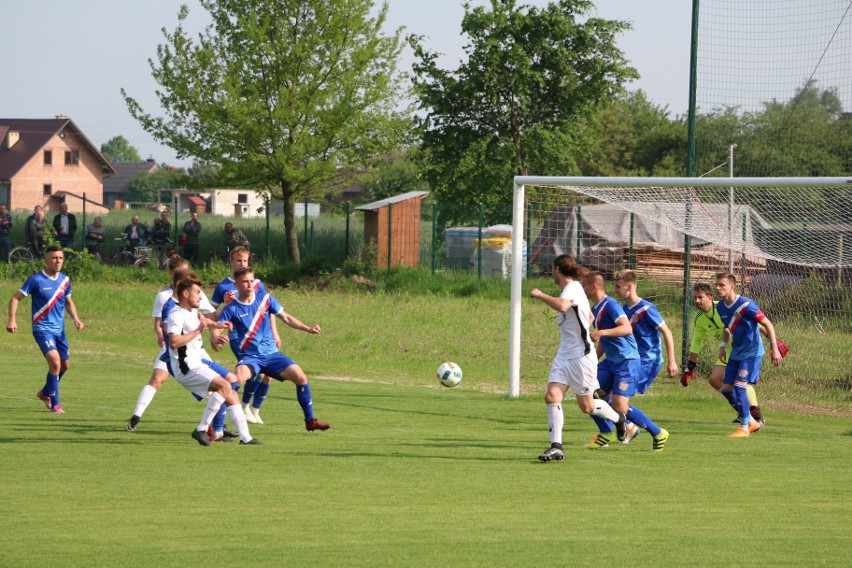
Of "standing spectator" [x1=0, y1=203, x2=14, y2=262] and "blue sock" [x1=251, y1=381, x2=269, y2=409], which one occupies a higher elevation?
"standing spectator" [x1=0, y1=203, x2=14, y2=262]

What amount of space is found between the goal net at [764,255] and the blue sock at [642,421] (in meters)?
3.94

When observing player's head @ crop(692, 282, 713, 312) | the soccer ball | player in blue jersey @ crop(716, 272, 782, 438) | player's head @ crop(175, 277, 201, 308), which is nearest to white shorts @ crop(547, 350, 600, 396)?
player in blue jersey @ crop(716, 272, 782, 438)

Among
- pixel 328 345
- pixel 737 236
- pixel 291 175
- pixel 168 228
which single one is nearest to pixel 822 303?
pixel 737 236

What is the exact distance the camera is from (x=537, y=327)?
68.1 feet

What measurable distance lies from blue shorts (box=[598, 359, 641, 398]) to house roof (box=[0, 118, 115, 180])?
214 ft

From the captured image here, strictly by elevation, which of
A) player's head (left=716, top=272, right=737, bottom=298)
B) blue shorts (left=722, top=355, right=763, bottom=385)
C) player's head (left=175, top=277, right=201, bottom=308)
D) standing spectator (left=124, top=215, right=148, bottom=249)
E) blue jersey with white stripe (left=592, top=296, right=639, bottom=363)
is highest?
standing spectator (left=124, top=215, right=148, bottom=249)

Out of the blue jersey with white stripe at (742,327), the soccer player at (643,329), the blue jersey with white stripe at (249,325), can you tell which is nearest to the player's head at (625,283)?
the soccer player at (643,329)

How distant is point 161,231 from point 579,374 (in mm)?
24939

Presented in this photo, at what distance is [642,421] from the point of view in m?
10.2

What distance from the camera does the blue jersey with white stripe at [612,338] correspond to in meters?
10.1

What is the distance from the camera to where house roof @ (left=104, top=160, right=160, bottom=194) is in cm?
11581

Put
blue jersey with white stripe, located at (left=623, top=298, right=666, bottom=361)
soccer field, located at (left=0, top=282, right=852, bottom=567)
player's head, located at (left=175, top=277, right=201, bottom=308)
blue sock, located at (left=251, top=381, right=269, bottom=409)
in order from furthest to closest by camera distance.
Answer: blue sock, located at (left=251, top=381, right=269, bottom=409), blue jersey with white stripe, located at (left=623, top=298, right=666, bottom=361), player's head, located at (left=175, top=277, right=201, bottom=308), soccer field, located at (left=0, top=282, right=852, bottom=567)

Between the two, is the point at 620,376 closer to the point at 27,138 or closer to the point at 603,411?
the point at 603,411

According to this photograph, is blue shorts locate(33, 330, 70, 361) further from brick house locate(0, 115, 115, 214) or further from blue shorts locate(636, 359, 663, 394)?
brick house locate(0, 115, 115, 214)
